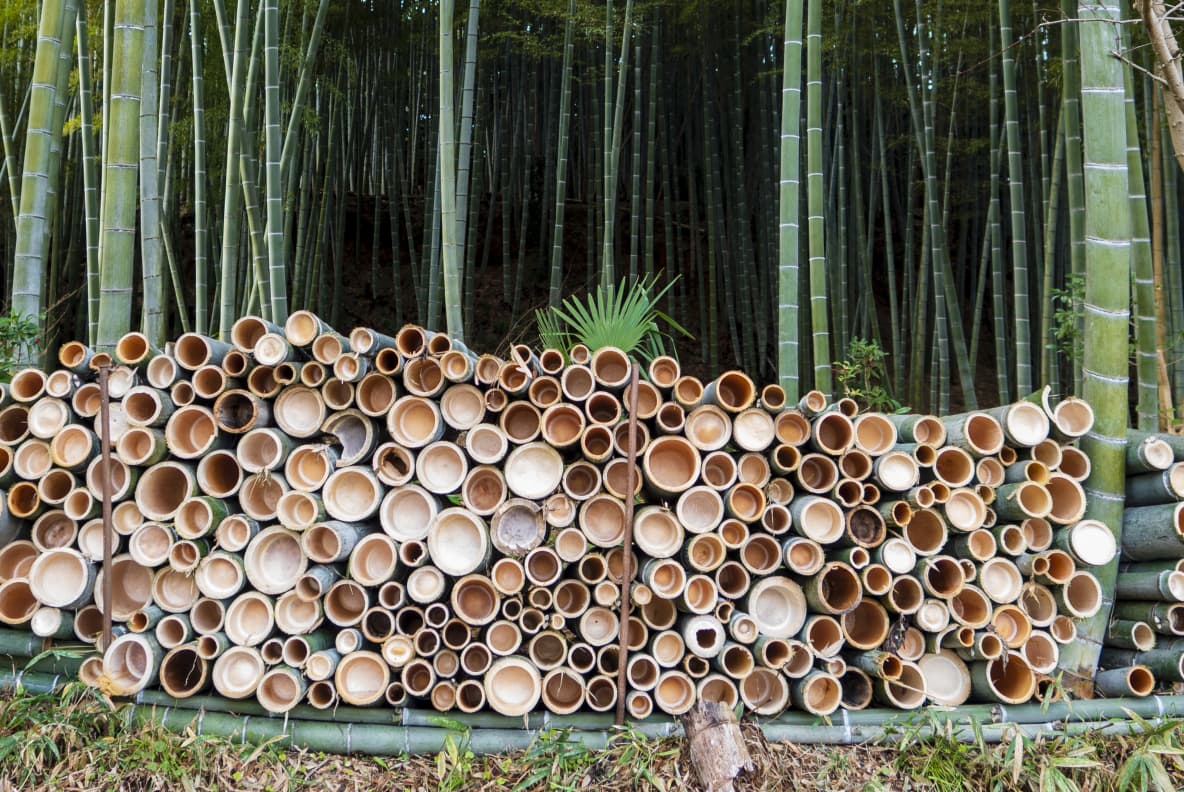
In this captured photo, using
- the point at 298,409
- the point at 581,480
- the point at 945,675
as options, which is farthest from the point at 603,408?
the point at 945,675

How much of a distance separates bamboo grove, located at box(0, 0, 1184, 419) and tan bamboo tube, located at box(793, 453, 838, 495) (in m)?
0.51

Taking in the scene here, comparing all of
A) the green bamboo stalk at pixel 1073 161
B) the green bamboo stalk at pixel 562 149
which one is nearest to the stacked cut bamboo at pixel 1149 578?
the green bamboo stalk at pixel 1073 161

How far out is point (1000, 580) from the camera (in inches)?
72.6

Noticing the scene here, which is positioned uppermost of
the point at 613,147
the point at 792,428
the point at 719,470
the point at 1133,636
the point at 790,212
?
the point at 613,147

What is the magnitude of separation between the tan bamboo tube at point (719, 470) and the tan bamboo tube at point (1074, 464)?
935 mm

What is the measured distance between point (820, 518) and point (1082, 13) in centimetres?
162

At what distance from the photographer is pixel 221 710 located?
5.62 feet

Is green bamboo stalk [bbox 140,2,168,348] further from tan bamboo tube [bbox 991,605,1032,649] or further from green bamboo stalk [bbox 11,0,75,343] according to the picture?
tan bamboo tube [bbox 991,605,1032,649]

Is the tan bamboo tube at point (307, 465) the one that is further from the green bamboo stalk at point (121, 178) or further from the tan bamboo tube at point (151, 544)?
the green bamboo stalk at point (121, 178)

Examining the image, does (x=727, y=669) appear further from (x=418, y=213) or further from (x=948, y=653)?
(x=418, y=213)

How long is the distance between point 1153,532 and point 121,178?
3.11 m

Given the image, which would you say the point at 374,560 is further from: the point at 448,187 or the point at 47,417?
the point at 448,187

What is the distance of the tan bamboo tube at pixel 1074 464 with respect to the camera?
193 centimetres

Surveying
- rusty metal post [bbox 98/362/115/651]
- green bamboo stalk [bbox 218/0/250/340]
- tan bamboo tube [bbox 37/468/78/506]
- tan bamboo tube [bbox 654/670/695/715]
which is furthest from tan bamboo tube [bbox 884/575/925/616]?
green bamboo stalk [bbox 218/0/250/340]
